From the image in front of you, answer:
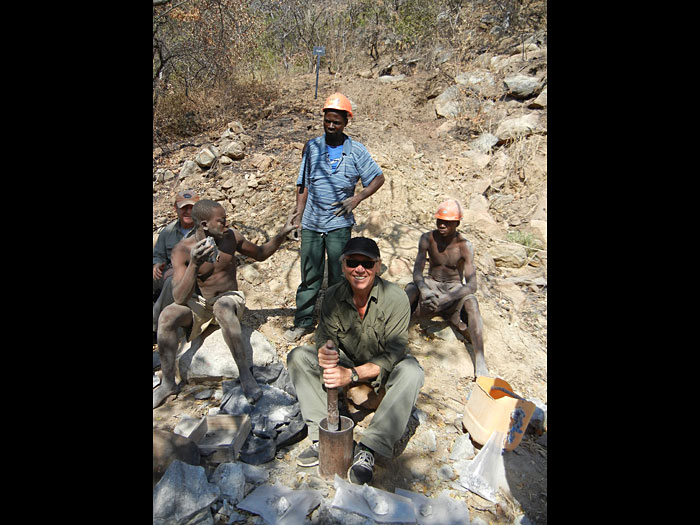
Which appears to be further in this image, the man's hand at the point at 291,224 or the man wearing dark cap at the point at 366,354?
the man's hand at the point at 291,224

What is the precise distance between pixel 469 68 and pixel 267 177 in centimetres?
650

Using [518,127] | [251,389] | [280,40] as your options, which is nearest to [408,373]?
[251,389]

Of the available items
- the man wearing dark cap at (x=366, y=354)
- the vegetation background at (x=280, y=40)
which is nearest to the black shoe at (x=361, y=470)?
the man wearing dark cap at (x=366, y=354)

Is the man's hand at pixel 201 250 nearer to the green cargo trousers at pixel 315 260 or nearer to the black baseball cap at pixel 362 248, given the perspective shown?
the black baseball cap at pixel 362 248

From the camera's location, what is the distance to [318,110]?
29.4 feet

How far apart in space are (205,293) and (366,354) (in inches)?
56.5

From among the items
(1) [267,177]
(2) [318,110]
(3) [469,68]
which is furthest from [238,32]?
(3) [469,68]

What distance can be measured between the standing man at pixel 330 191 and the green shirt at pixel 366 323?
97cm

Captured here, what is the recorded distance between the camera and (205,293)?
3.49 m

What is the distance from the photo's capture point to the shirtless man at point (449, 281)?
158 inches

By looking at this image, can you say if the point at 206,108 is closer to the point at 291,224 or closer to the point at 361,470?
the point at 291,224

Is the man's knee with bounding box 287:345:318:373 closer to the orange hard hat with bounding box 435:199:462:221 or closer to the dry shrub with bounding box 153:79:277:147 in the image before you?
the orange hard hat with bounding box 435:199:462:221
